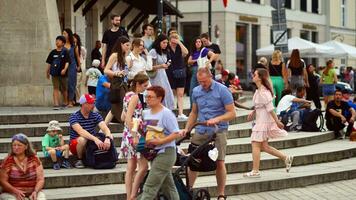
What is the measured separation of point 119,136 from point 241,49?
3763 centimetres

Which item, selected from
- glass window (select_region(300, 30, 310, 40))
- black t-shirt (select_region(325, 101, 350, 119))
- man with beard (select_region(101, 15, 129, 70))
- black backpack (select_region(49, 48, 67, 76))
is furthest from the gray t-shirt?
glass window (select_region(300, 30, 310, 40))

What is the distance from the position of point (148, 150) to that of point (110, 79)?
13.6 feet

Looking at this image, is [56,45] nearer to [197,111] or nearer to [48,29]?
[48,29]

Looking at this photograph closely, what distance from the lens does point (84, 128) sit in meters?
12.9

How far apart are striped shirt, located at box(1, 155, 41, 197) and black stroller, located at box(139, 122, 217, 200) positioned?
1.33 metres

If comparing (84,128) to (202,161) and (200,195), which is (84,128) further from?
(200,195)

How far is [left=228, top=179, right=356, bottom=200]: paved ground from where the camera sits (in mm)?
12922

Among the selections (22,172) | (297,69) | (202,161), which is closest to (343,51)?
(297,69)

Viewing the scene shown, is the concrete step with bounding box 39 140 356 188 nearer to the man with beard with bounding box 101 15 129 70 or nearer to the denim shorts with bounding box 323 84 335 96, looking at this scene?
the man with beard with bounding box 101 15 129 70

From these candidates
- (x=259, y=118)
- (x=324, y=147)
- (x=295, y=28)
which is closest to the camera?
(x=259, y=118)

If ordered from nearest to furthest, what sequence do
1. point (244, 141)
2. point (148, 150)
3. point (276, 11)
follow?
point (148, 150)
point (244, 141)
point (276, 11)

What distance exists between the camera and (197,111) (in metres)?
11.9

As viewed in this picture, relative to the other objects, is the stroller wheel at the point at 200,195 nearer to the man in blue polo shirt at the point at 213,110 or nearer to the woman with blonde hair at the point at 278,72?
the man in blue polo shirt at the point at 213,110

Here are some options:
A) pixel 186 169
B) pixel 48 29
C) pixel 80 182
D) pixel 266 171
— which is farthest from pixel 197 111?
pixel 48 29
